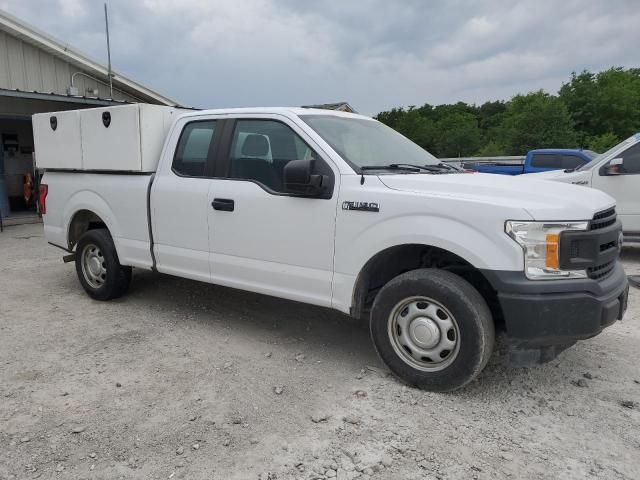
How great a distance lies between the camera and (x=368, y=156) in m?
4.05

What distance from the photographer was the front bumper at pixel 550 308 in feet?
9.97

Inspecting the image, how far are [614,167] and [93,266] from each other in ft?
23.9

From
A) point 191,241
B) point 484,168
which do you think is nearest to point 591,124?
point 484,168

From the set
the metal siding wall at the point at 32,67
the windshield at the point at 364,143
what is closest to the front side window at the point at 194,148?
the windshield at the point at 364,143

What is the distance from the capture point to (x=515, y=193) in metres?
3.22

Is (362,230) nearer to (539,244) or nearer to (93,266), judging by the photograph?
(539,244)

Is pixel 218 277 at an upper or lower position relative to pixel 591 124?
lower

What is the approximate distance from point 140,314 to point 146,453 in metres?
2.59

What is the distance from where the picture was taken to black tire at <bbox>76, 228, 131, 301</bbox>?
5418 millimetres

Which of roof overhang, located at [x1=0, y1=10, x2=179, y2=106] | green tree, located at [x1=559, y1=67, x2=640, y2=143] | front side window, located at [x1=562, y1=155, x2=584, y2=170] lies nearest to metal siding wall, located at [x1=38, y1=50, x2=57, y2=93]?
roof overhang, located at [x1=0, y1=10, x2=179, y2=106]

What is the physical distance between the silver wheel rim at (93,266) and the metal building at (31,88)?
7065mm

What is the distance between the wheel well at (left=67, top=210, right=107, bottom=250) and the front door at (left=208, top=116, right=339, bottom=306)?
2041 mm

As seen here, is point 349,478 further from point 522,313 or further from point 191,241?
point 191,241

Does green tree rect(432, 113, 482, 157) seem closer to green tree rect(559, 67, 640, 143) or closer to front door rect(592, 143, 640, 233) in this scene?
green tree rect(559, 67, 640, 143)
